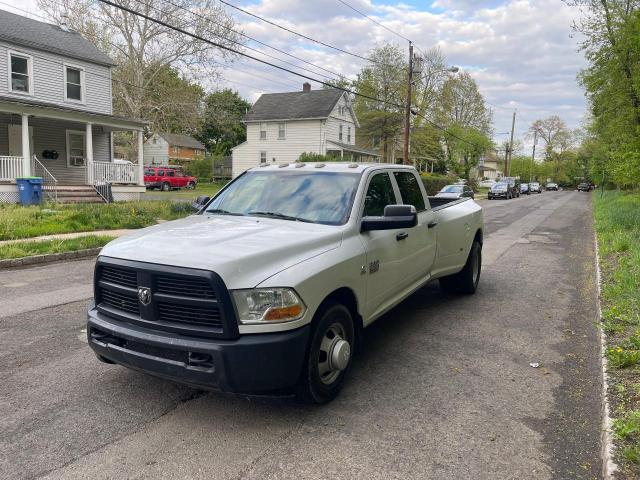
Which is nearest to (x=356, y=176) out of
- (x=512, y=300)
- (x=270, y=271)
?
(x=270, y=271)

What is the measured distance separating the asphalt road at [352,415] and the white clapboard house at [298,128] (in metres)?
37.2

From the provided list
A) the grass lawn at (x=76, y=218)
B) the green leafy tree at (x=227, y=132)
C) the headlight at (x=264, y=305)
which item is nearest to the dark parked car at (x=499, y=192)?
the grass lawn at (x=76, y=218)

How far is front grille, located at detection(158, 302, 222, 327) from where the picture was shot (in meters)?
3.15

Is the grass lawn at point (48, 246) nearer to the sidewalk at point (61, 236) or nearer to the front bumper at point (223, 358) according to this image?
the sidewalk at point (61, 236)

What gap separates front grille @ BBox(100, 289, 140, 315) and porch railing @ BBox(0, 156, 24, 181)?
17.9 m

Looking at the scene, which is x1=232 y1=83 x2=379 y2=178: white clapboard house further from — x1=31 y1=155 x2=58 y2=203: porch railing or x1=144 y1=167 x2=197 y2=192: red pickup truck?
x1=31 y1=155 x2=58 y2=203: porch railing

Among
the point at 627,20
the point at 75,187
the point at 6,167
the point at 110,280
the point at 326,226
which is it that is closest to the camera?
the point at 110,280

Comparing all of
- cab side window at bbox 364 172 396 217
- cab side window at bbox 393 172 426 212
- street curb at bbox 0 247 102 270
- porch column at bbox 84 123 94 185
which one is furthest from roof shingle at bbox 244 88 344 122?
cab side window at bbox 364 172 396 217

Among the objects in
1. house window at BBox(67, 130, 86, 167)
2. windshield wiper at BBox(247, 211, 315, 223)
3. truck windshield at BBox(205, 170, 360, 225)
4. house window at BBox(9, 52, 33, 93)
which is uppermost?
house window at BBox(9, 52, 33, 93)

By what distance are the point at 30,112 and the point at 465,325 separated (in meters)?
19.2

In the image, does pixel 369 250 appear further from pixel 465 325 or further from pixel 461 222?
pixel 461 222

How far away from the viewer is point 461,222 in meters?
6.71

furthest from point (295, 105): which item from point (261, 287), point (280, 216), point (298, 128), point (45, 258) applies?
point (261, 287)

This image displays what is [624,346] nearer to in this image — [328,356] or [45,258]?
[328,356]
